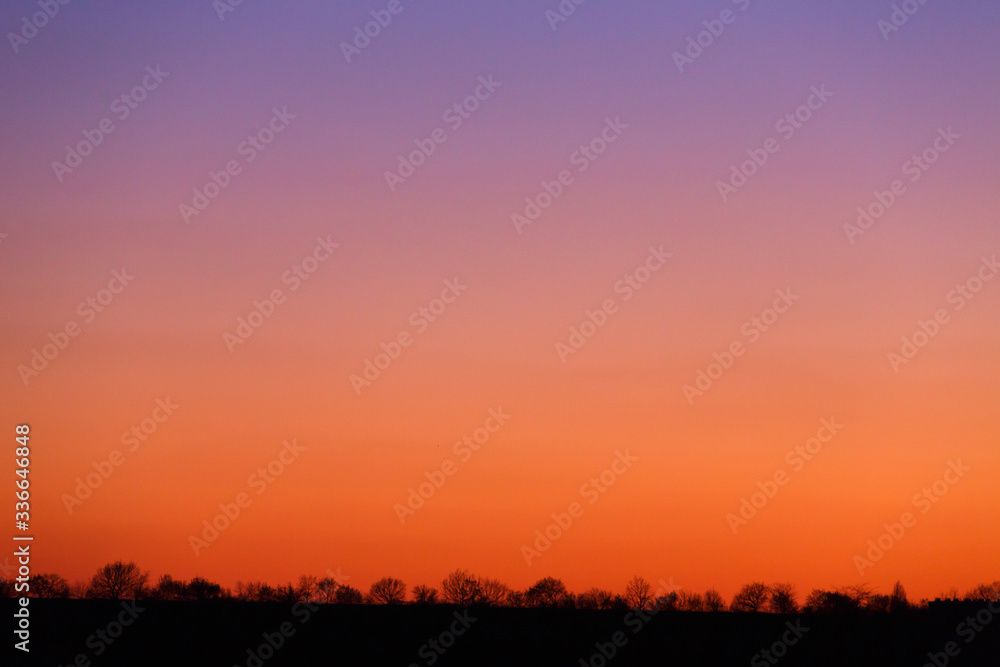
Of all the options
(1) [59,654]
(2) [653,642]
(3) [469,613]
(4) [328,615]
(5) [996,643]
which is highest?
(5) [996,643]

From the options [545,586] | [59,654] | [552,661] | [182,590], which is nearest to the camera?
[59,654]

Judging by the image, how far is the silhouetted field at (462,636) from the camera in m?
60.3

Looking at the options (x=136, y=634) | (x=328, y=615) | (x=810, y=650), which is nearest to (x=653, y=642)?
(x=810, y=650)

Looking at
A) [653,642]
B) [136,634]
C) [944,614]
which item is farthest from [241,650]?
[944,614]

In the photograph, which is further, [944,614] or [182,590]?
[182,590]

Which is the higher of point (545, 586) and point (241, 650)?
point (545, 586)

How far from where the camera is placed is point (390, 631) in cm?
6384

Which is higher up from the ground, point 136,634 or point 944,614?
point 944,614

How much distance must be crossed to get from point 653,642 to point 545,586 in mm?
47348

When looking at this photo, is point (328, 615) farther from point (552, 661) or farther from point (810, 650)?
point (810, 650)

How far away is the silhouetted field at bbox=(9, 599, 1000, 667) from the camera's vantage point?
60281mm

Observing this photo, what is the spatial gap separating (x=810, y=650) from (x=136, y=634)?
33538mm

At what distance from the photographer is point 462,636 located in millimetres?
63219

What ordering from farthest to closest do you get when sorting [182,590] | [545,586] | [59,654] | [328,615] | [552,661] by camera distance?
1. [545,586]
2. [182,590]
3. [328,615]
4. [552,661]
5. [59,654]
